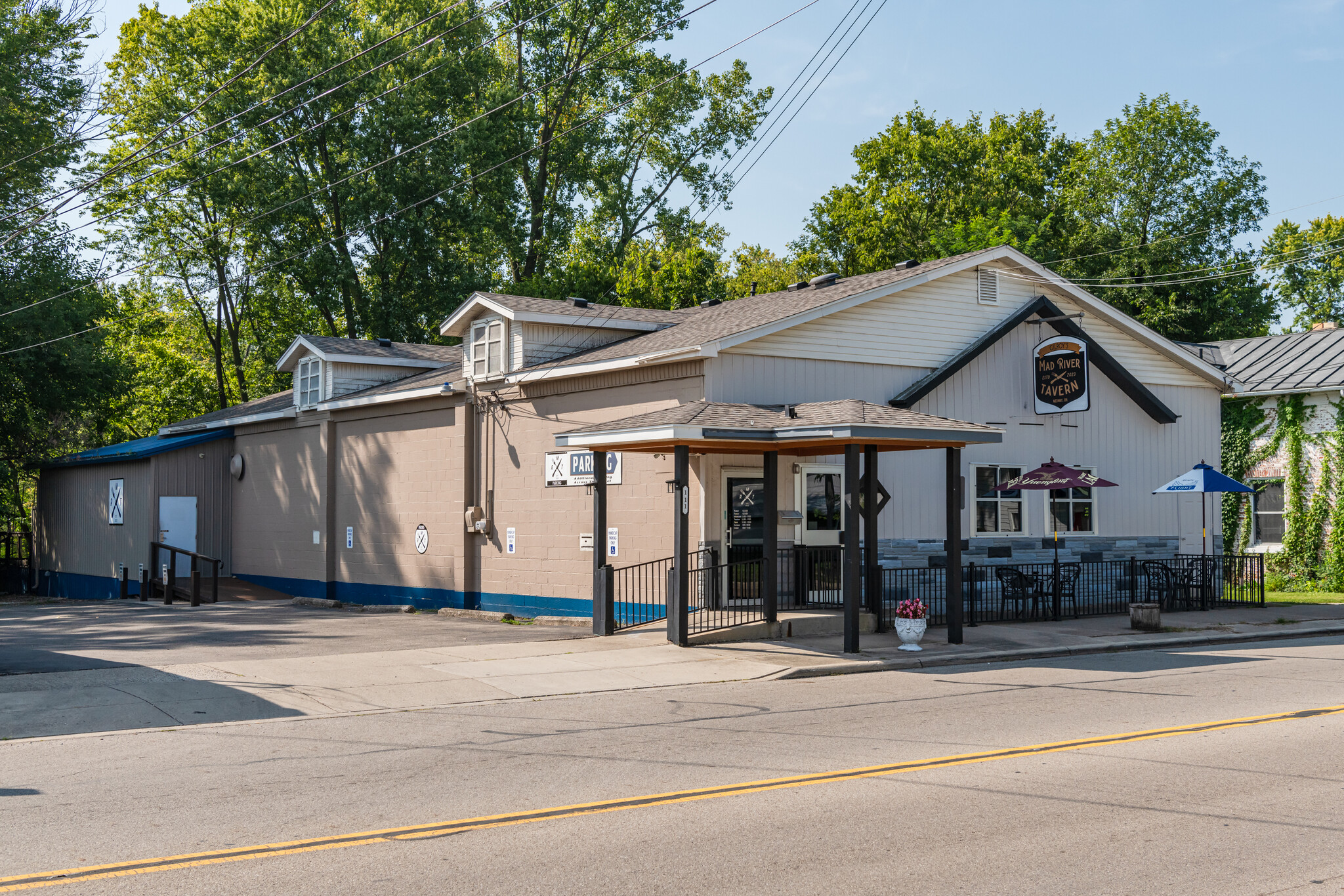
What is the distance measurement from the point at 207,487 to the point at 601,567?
1716 cm

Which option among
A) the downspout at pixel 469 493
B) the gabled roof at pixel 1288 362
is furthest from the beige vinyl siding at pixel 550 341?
the gabled roof at pixel 1288 362

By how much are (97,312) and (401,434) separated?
52.4 feet

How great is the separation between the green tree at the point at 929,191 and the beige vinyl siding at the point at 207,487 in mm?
29831

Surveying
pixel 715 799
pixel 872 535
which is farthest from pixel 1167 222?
pixel 715 799

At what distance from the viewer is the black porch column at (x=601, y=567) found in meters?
18.3

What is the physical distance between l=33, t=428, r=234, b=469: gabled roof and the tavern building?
162 millimetres

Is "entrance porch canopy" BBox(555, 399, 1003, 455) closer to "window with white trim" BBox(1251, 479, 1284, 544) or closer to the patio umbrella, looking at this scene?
the patio umbrella

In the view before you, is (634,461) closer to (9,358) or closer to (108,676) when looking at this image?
(108,676)

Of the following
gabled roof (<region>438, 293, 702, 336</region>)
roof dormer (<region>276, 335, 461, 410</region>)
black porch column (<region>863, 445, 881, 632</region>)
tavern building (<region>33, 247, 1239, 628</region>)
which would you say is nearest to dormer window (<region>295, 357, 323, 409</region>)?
roof dormer (<region>276, 335, 461, 410</region>)

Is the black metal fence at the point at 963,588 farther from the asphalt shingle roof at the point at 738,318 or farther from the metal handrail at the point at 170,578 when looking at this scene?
the metal handrail at the point at 170,578

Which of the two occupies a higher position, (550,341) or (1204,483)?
(550,341)

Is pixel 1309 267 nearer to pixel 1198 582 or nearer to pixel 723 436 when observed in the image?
pixel 1198 582

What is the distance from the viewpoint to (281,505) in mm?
29656

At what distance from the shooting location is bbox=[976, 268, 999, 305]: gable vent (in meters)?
22.7
